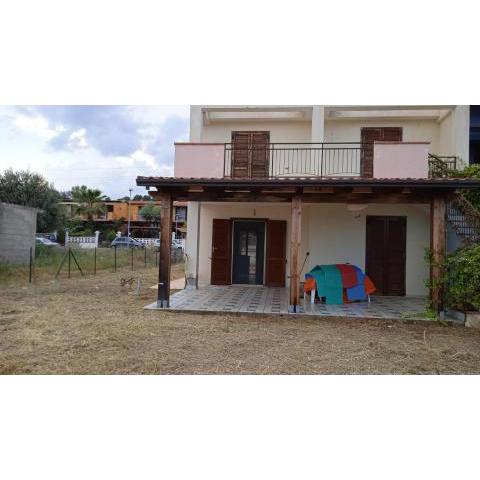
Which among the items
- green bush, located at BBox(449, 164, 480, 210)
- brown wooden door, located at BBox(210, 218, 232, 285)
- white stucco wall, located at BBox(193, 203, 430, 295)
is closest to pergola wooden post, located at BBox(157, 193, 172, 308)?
white stucco wall, located at BBox(193, 203, 430, 295)

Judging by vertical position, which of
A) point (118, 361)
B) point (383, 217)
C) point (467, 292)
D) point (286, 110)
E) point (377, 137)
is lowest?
point (118, 361)

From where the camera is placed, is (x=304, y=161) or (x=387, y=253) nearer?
(x=387, y=253)

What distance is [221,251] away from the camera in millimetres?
11781

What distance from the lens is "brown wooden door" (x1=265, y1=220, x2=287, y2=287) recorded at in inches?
463

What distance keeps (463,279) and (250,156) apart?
707cm

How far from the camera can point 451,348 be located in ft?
17.9

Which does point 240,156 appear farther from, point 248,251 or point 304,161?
point 248,251

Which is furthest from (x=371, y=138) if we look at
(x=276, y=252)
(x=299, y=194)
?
(x=299, y=194)

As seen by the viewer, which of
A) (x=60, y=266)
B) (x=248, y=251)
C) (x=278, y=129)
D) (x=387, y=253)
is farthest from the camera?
(x=60, y=266)

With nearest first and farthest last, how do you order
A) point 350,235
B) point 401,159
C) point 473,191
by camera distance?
point 401,159, point 473,191, point 350,235

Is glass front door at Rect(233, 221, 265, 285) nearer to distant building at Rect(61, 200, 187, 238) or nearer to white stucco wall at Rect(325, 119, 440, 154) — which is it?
white stucco wall at Rect(325, 119, 440, 154)
